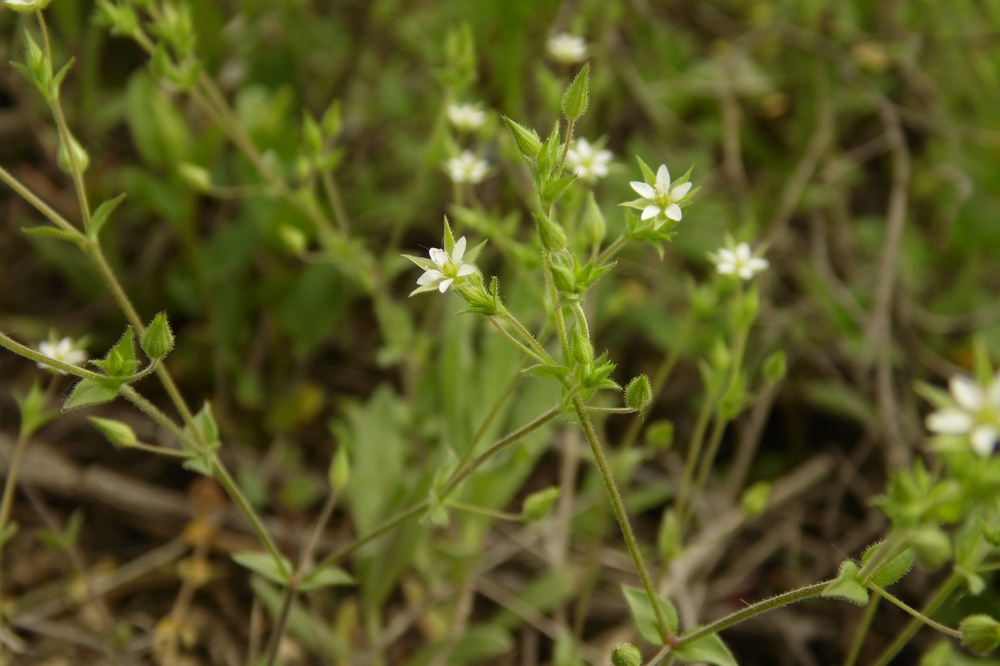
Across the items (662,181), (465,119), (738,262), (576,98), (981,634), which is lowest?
(981,634)

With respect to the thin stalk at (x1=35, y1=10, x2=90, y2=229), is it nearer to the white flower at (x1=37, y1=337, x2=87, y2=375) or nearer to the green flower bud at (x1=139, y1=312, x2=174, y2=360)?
the green flower bud at (x1=139, y1=312, x2=174, y2=360)

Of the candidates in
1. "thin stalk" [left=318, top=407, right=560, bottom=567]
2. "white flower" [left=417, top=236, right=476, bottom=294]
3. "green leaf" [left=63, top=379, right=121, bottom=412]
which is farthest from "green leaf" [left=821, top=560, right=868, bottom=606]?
"green leaf" [left=63, top=379, right=121, bottom=412]

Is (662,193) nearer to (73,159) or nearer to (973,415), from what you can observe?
(973,415)

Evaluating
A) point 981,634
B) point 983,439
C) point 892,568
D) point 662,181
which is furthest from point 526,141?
point 981,634

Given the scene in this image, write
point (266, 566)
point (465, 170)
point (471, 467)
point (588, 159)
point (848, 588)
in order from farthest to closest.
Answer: point (465, 170) → point (588, 159) → point (266, 566) → point (471, 467) → point (848, 588)

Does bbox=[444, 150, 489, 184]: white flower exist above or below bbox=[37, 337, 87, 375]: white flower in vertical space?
above

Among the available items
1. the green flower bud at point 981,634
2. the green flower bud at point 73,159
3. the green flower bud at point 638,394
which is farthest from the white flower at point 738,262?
the green flower bud at point 73,159
